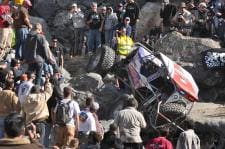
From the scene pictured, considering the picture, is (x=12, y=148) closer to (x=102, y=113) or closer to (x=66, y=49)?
(x=102, y=113)

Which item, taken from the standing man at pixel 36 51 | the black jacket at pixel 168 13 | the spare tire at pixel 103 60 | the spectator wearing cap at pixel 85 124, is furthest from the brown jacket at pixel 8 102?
the black jacket at pixel 168 13

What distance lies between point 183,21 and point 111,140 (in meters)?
10.2

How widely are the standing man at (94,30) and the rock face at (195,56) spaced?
1.99m

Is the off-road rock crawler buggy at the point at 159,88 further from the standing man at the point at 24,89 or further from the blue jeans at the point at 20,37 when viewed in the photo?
the standing man at the point at 24,89

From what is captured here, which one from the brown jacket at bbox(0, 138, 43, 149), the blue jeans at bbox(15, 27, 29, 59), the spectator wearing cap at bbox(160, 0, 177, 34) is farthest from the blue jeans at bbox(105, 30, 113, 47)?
the brown jacket at bbox(0, 138, 43, 149)

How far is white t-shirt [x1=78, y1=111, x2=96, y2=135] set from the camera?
1434 cm

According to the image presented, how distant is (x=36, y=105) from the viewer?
14.0 metres

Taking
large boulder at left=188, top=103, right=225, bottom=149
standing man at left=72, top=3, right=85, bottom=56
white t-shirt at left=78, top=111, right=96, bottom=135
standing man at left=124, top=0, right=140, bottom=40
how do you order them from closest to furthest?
white t-shirt at left=78, top=111, right=96, bottom=135 < large boulder at left=188, top=103, right=225, bottom=149 < standing man at left=124, top=0, right=140, bottom=40 < standing man at left=72, top=3, right=85, bottom=56

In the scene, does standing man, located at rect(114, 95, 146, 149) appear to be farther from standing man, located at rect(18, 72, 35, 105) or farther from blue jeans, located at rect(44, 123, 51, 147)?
standing man, located at rect(18, 72, 35, 105)

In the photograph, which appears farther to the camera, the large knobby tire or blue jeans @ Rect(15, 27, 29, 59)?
blue jeans @ Rect(15, 27, 29, 59)

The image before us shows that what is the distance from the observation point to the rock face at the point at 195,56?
2052cm

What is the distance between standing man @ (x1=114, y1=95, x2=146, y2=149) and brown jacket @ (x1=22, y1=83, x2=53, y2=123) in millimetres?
1376

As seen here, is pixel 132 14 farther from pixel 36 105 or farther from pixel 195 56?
pixel 36 105

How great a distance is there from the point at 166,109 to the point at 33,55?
3284 millimetres
